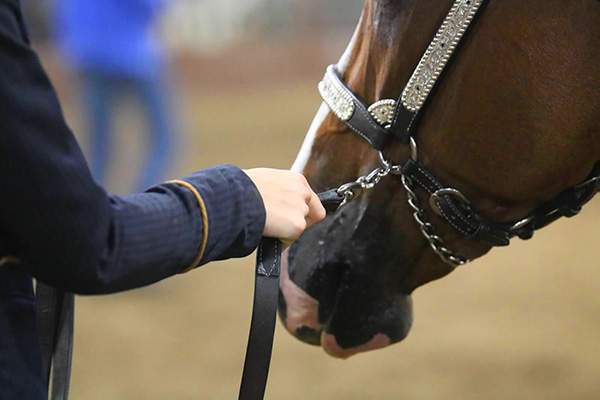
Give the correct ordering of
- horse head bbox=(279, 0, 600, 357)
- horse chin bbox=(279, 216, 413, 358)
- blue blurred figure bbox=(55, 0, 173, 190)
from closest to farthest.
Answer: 1. horse head bbox=(279, 0, 600, 357)
2. horse chin bbox=(279, 216, 413, 358)
3. blue blurred figure bbox=(55, 0, 173, 190)

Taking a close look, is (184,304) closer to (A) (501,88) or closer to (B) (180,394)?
(B) (180,394)

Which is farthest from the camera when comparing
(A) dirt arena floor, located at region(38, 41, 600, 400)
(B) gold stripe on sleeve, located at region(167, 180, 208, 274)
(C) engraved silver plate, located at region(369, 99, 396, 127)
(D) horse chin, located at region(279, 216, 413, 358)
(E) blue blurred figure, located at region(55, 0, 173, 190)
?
(E) blue blurred figure, located at region(55, 0, 173, 190)

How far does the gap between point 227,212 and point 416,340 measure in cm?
262

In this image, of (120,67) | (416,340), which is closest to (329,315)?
(416,340)

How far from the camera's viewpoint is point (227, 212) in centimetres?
92

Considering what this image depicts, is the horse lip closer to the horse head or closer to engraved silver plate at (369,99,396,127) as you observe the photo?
the horse head

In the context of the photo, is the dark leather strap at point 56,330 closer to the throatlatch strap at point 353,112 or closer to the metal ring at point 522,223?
the throatlatch strap at point 353,112

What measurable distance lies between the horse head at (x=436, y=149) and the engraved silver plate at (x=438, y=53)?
0.02m

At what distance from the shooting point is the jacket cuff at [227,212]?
0.91 metres

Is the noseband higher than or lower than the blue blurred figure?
higher

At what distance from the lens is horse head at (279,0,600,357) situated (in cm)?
116

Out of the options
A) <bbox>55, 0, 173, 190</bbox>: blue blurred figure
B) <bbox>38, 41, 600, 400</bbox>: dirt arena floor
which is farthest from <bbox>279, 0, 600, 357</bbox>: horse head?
<bbox>55, 0, 173, 190</bbox>: blue blurred figure

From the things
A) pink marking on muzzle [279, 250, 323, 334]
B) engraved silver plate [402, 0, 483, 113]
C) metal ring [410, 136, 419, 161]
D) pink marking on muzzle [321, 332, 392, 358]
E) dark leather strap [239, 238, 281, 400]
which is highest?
engraved silver plate [402, 0, 483, 113]

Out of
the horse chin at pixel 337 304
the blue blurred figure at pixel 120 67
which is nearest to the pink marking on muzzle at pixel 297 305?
the horse chin at pixel 337 304
